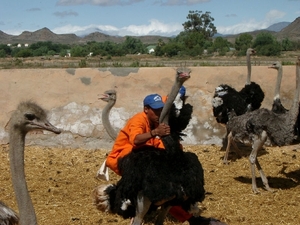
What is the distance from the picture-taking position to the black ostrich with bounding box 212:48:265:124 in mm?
7766

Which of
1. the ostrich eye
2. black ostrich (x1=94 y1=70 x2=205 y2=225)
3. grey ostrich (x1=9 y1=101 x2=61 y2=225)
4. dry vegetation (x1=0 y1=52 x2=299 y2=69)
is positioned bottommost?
dry vegetation (x1=0 y1=52 x2=299 y2=69)

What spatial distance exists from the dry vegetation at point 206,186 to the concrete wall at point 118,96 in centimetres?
31

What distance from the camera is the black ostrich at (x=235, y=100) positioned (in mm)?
7766

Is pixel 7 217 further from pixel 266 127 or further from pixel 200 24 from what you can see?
pixel 200 24

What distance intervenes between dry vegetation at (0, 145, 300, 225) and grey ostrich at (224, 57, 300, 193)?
37 centimetres

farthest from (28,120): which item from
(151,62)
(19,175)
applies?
(151,62)

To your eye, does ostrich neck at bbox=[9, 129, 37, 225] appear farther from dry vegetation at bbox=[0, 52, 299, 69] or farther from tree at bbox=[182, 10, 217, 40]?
tree at bbox=[182, 10, 217, 40]

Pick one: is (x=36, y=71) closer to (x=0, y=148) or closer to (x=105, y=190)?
(x=0, y=148)

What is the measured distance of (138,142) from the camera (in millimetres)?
4367

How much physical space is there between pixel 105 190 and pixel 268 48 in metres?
28.4

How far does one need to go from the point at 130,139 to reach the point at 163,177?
0.47 meters

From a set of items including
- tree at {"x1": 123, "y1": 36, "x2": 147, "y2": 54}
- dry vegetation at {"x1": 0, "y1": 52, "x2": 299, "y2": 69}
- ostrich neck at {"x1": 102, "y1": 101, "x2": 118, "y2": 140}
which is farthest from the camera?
tree at {"x1": 123, "y1": 36, "x2": 147, "y2": 54}

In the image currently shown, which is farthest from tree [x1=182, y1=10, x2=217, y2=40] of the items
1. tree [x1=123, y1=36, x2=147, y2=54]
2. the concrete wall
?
the concrete wall

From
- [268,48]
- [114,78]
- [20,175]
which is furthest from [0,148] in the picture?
[268,48]
